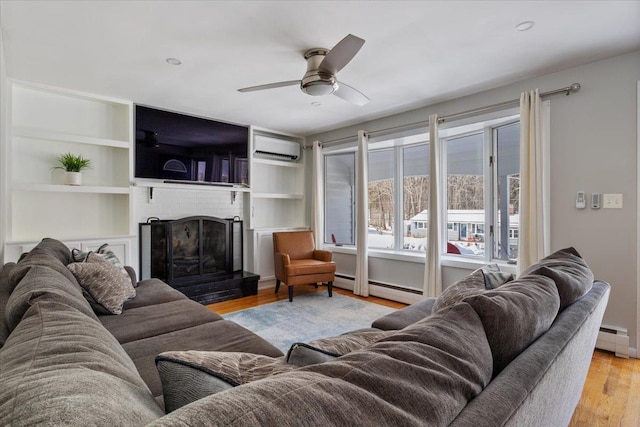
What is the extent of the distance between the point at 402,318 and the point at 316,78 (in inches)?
72.3

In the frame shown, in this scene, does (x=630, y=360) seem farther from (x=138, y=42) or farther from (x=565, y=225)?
(x=138, y=42)

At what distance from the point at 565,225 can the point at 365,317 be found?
2.11 meters

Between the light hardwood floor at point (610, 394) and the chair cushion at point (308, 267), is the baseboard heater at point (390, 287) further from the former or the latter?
the light hardwood floor at point (610, 394)

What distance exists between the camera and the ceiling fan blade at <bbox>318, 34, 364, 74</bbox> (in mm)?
2041

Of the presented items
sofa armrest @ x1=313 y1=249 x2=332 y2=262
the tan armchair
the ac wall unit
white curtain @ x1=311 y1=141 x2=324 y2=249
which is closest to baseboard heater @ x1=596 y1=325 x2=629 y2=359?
the tan armchair

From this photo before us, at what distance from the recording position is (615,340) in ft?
8.79

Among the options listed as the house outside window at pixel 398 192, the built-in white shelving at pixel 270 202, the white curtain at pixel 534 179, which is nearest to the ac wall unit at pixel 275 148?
the built-in white shelving at pixel 270 202

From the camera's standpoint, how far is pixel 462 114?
361 centimetres

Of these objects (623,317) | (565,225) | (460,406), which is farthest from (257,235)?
(460,406)

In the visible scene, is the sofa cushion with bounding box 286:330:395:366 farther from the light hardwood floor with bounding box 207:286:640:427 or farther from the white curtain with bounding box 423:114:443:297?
the white curtain with bounding box 423:114:443:297

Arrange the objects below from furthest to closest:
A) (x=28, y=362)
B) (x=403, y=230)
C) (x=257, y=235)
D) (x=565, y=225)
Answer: (x=257, y=235) < (x=403, y=230) < (x=565, y=225) < (x=28, y=362)

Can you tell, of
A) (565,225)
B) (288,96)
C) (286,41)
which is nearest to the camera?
(286,41)

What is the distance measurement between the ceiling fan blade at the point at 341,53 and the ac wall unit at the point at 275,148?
2750mm

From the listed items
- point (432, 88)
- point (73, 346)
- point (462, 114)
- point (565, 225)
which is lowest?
point (73, 346)
